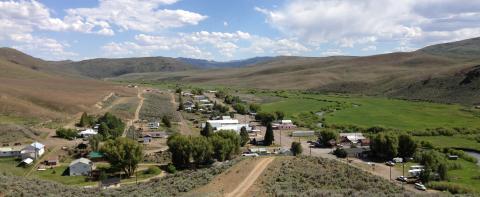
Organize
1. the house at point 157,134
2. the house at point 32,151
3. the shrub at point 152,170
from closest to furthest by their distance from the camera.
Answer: the shrub at point 152,170 < the house at point 32,151 < the house at point 157,134

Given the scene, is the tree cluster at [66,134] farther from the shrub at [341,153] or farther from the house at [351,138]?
the house at [351,138]

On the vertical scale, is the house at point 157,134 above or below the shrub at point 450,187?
above

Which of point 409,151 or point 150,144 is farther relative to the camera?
point 150,144

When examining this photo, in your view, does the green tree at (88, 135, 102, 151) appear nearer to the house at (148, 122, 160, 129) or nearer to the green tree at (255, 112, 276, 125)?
the house at (148, 122, 160, 129)

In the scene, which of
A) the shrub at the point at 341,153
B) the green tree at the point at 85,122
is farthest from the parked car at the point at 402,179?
the green tree at the point at 85,122

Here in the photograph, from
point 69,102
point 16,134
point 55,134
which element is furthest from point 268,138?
point 69,102

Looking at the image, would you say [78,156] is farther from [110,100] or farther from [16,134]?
[110,100]

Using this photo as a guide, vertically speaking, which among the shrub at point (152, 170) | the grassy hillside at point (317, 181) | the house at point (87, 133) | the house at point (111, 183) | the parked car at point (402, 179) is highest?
the grassy hillside at point (317, 181)

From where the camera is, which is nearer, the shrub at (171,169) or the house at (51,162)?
the shrub at (171,169)
